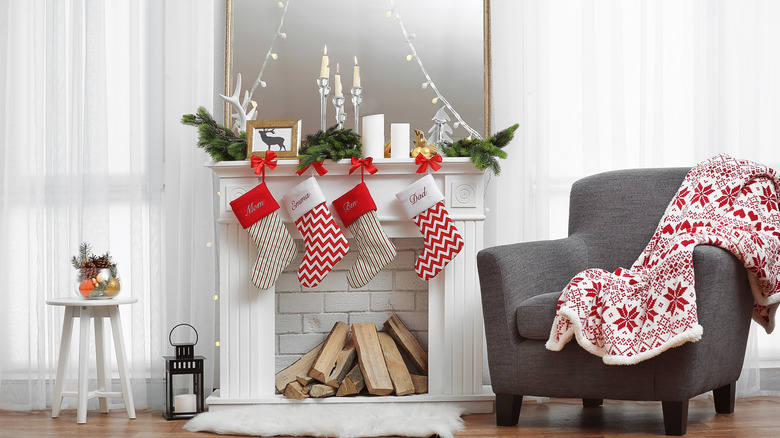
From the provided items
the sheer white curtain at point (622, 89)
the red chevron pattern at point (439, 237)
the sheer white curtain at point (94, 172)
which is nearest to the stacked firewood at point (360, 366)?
the red chevron pattern at point (439, 237)

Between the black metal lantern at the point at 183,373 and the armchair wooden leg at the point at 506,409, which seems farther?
the black metal lantern at the point at 183,373

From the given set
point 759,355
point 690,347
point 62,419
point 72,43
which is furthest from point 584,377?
point 72,43

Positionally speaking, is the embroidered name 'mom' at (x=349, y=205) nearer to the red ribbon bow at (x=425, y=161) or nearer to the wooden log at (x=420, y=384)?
the red ribbon bow at (x=425, y=161)

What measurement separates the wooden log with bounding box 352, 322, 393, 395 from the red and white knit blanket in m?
0.74

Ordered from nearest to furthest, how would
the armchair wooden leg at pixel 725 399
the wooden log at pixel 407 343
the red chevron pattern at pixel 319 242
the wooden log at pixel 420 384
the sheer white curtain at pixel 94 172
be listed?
the armchair wooden leg at pixel 725 399 < the red chevron pattern at pixel 319 242 < the wooden log at pixel 420 384 < the wooden log at pixel 407 343 < the sheer white curtain at pixel 94 172

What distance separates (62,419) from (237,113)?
133 cm

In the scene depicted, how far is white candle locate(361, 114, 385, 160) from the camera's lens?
9.43 ft

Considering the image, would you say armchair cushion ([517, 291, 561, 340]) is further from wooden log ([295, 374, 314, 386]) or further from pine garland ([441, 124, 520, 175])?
wooden log ([295, 374, 314, 386])

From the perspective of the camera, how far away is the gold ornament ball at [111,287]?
285cm

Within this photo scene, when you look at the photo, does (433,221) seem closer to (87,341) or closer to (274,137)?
(274,137)

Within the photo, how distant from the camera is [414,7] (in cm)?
330

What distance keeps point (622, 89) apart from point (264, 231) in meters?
1.60

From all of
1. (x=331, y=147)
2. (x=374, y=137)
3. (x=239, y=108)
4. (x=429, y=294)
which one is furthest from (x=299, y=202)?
(x=429, y=294)

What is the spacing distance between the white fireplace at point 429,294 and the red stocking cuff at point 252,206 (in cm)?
8
